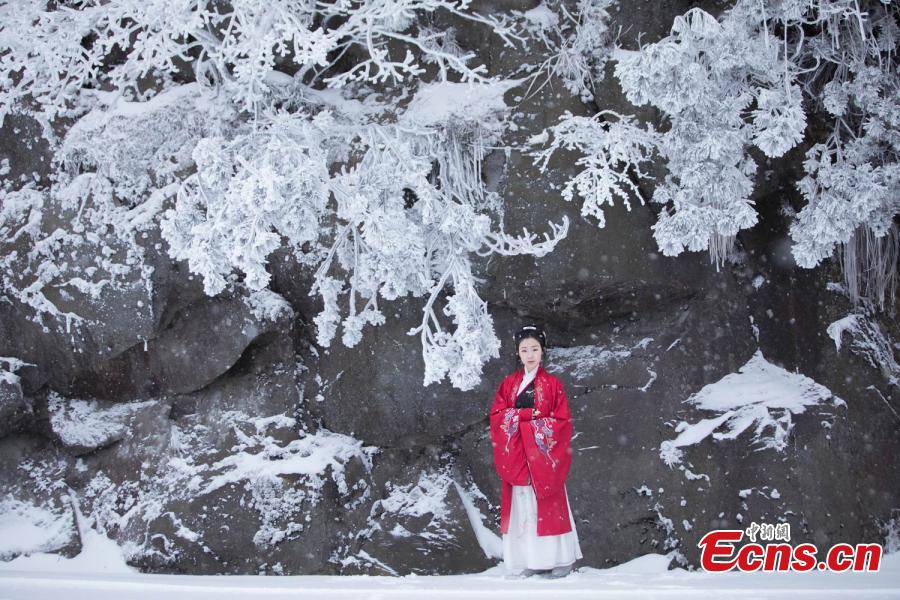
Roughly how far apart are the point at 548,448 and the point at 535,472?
0.19 meters

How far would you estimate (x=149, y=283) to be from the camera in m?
7.02

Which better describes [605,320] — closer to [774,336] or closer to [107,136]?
[774,336]

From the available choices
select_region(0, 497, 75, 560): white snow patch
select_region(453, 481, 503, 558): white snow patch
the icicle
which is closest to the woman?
select_region(453, 481, 503, 558): white snow patch

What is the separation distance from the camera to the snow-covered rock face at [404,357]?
6.36 metres

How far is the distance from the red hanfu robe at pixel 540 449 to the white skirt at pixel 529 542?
64 millimetres

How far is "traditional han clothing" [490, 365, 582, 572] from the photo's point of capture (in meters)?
4.74

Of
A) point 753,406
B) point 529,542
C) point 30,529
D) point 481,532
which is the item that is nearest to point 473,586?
point 529,542

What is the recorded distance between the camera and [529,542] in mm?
4789

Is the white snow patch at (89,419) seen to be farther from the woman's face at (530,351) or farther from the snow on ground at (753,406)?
the snow on ground at (753,406)

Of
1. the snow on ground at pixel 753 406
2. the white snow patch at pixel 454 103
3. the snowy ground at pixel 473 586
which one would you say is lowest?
the snowy ground at pixel 473 586

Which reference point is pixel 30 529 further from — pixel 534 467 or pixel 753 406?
pixel 753 406

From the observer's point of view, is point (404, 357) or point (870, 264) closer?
point (870, 264)

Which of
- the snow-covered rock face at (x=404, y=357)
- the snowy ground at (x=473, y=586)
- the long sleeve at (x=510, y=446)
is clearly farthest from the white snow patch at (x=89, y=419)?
the long sleeve at (x=510, y=446)

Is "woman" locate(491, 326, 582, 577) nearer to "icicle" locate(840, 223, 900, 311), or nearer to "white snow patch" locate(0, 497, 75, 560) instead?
"icicle" locate(840, 223, 900, 311)
